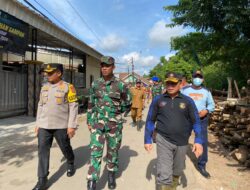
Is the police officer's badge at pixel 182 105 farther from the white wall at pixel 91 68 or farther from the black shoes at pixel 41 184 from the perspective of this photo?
the white wall at pixel 91 68

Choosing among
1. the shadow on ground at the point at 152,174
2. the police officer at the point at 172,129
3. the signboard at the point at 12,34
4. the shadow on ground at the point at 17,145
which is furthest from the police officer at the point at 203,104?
the signboard at the point at 12,34

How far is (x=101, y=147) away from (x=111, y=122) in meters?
0.39

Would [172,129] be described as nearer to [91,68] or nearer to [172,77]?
[172,77]

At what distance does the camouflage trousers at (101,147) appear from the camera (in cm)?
427

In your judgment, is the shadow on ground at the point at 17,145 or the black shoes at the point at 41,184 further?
the shadow on ground at the point at 17,145

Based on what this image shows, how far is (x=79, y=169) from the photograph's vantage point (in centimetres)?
546

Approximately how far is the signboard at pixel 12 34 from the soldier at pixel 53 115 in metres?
5.32

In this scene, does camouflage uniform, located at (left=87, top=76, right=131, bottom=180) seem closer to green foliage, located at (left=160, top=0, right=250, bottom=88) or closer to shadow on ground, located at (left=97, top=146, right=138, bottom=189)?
shadow on ground, located at (left=97, top=146, right=138, bottom=189)

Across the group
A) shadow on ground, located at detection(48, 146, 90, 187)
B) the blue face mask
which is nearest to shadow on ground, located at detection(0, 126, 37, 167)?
shadow on ground, located at detection(48, 146, 90, 187)

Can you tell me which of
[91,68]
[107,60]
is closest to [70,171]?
[107,60]

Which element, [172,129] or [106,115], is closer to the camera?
[172,129]

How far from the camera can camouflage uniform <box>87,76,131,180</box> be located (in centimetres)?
437

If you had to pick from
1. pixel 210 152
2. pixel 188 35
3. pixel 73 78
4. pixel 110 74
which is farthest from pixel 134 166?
pixel 73 78

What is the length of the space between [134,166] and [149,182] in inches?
34.8
